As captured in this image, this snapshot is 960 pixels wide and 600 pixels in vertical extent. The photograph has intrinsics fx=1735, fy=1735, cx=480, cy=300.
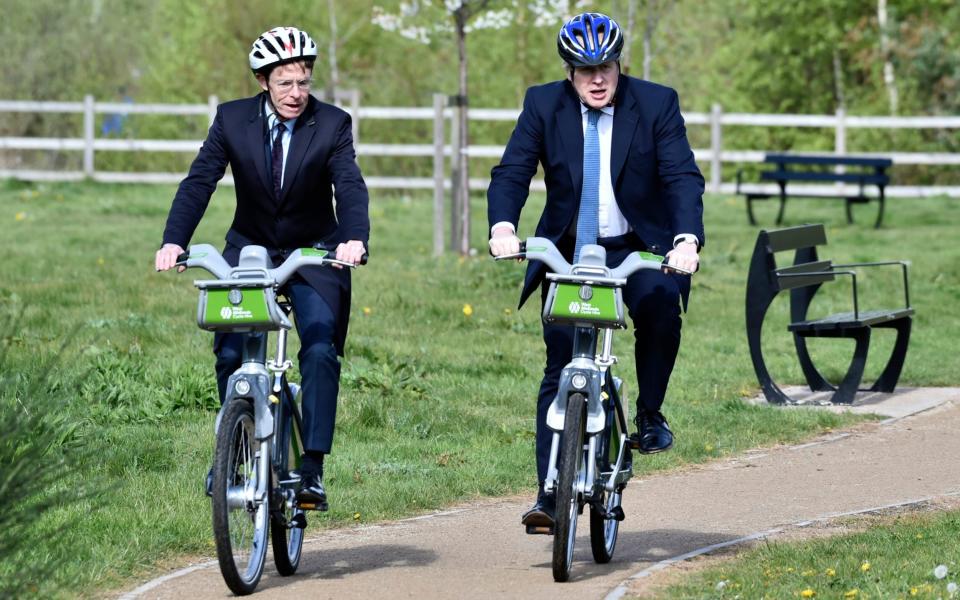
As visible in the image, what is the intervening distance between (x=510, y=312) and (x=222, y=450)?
8.09 metres

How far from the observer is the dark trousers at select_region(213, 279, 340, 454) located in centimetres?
623

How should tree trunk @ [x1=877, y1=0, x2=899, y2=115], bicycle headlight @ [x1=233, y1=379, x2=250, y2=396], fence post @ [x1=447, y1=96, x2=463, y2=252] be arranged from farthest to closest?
tree trunk @ [x1=877, y1=0, x2=899, y2=115]
fence post @ [x1=447, y1=96, x2=463, y2=252]
bicycle headlight @ [x1=233, y1=379, x2=250, y2=396]

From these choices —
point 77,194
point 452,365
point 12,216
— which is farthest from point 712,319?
point 77,194

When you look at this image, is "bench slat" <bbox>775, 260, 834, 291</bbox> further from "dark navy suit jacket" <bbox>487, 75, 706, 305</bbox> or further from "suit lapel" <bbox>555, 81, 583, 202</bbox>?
"suit lapel" <bbox>555, 81, 583, 202</bbox>

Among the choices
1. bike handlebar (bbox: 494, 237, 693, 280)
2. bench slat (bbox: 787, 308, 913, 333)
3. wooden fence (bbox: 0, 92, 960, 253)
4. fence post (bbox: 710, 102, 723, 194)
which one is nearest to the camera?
bike handlebar (bbox: 494, 237, 693, 280)

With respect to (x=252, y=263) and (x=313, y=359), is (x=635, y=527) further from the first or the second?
(x=252, y=263)

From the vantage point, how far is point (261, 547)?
19.5 feet

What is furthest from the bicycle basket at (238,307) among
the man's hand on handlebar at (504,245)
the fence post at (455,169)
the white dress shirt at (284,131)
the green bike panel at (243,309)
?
the fence post at (455,169)

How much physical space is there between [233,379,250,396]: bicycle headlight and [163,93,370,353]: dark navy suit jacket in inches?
20.4

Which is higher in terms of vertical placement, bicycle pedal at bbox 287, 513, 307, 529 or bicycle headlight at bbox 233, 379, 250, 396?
bicycle headlight at bbox 233, 379, 250, 396

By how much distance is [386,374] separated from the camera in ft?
34.3

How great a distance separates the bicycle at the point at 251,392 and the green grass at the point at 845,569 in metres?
1.37

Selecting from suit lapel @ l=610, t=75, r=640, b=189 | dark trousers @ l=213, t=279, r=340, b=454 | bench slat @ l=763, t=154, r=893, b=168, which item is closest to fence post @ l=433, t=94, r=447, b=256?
bench slat @ l=763, t=154, r=893, b=168

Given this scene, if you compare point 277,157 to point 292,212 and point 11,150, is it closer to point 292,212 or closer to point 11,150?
point 292,212
